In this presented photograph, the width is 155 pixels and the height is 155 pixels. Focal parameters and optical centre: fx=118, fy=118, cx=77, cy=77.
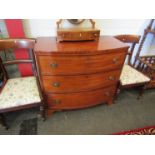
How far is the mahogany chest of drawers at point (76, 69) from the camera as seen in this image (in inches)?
48.2

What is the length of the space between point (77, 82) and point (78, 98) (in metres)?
0.28

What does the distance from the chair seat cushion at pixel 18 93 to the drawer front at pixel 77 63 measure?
12.2 inches

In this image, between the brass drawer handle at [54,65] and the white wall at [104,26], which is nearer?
the brass drawer handle at [54,65]

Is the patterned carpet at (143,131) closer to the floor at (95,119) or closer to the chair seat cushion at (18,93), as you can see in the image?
the floor at (95,119)

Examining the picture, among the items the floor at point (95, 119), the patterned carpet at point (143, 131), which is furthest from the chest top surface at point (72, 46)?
the patterned carpet at point (143, 131)

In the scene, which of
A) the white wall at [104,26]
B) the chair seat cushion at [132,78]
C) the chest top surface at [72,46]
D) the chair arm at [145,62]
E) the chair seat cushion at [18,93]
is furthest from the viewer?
the chair arm at [145,62]

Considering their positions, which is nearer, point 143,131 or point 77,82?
point 77,82

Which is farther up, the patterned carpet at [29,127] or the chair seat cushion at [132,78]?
the chair seat cushion at [132,78]

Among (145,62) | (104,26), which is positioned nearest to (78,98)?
(104,26)

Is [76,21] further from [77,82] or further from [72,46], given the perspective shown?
[77,82]

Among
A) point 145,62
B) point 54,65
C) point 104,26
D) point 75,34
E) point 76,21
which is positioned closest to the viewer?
point 54,65

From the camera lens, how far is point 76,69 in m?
1.33

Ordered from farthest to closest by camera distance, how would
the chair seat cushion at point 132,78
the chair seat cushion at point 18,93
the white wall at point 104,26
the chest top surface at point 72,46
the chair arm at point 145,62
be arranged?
the chair arm at point 145,62
the chair seat cushion at point 132,78
the white wall at point 104,26
the chair seat cushion at point 18,93
the chest top surface at point 72,46
